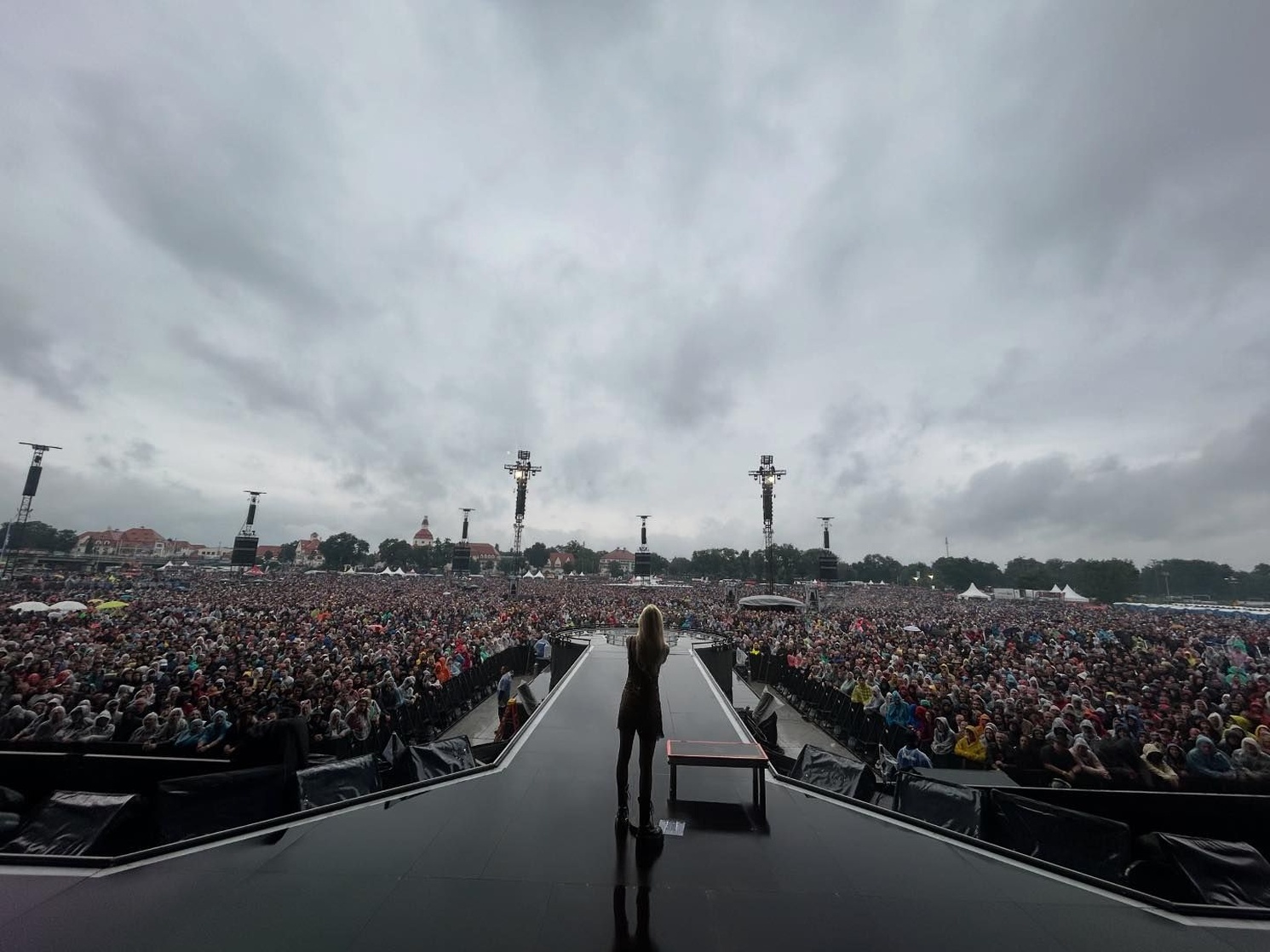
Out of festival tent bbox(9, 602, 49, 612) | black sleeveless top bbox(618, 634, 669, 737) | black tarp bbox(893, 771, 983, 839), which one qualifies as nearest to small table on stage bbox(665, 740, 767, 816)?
black sleeveless top bbox(618, 634, 669, 737)

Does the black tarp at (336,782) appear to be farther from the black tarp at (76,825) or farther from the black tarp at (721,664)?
the black tarp at (721,664)

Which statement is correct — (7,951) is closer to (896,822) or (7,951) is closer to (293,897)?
(293,897)

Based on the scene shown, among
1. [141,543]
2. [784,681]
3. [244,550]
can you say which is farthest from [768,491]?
[141,543]

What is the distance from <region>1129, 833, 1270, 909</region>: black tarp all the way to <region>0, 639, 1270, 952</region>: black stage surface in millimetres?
1122

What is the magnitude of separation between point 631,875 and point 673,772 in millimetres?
1509

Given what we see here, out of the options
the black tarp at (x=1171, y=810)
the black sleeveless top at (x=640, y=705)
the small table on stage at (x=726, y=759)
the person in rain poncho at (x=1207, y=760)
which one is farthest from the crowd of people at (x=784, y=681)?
the black sleeveless top at (x=640, y=705)

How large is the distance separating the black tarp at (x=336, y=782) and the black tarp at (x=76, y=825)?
50.9 inches

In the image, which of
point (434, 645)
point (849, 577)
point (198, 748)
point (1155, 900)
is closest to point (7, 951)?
point (198, 748)

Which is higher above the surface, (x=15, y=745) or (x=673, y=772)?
(x=673, y=772)

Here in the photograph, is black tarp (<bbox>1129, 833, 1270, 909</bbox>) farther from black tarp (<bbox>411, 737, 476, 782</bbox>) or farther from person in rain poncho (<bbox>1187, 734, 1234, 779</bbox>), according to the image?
black tarp (<bbox>411, 737, 476, 782</bbox>)

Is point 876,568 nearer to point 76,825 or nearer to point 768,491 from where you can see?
point 768,491

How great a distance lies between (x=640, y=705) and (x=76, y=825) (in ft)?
16.3

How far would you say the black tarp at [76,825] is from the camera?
415cm

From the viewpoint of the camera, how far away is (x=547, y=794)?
5.10 m
